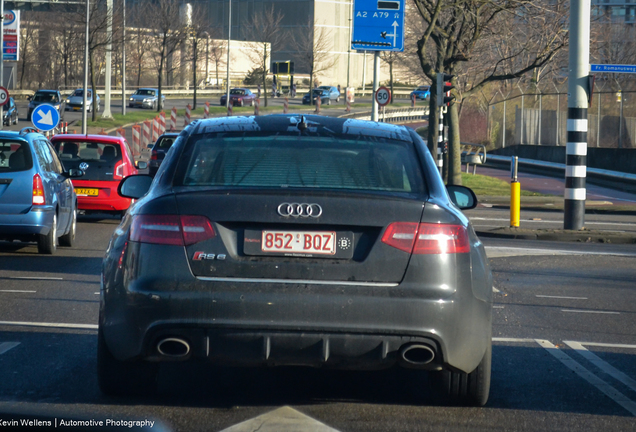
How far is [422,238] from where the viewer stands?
463cm

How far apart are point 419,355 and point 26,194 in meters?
8.34

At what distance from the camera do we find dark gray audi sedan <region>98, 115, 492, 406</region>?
14.7 feet

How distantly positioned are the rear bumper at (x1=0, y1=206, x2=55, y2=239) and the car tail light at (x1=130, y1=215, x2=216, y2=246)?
24.7 ft

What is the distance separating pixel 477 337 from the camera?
4.73 m

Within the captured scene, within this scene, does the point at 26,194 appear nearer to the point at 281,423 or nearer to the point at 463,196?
the point at 463,196

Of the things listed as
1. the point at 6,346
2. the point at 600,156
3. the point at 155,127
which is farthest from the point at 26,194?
the point at 155,127

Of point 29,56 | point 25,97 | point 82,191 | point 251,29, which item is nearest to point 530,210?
point 82,191

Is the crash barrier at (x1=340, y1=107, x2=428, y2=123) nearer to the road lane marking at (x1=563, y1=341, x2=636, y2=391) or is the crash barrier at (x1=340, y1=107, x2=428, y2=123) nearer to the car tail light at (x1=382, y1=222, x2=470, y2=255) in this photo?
the road lane marking at (x1=563, y1=341, x2=636, y2=391)

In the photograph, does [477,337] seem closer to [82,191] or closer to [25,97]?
[82,191]

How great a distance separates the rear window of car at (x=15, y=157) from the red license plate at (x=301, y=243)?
26.3 ft

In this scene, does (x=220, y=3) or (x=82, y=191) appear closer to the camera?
(x=82, y=191)

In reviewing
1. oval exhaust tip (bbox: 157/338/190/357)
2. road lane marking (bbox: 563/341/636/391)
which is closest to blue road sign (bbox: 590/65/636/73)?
road lane marking (bbox: 563/341/636/391)

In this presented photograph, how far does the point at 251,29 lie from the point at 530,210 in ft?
251

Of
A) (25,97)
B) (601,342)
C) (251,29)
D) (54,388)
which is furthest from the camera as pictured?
(251,29)
